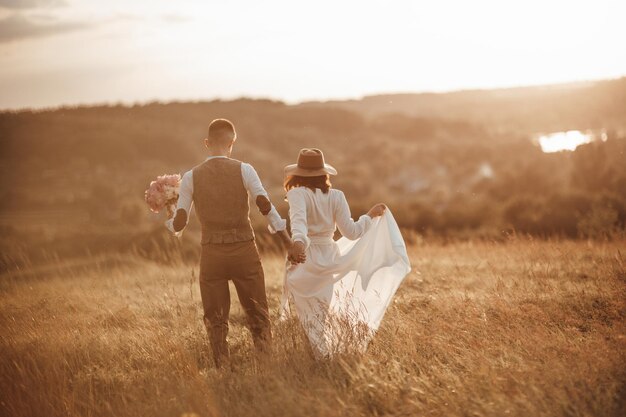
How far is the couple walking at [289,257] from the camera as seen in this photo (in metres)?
5.05

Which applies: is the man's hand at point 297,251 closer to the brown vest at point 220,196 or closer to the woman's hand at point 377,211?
the brown vest at point 220,196

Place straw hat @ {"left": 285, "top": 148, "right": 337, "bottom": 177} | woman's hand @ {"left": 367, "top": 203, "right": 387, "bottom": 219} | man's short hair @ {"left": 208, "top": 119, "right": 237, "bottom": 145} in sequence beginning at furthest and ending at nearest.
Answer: woman's hand @ {"left": 367, "top": 203, "right": 387, "bottom": 219} → man's short hair @ {"left": 208, "top": 119, "right": 237, "bottom": 145} → straw hat @ {"left": 285, "top": 148, "right": 337, "bottom": 177}

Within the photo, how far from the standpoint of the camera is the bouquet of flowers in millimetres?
5422

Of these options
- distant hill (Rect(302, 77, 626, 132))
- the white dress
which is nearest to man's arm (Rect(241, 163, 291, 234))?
the white dress

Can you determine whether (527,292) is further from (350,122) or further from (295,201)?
(350,122)

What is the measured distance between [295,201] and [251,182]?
0.46m

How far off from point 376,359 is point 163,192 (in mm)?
2457

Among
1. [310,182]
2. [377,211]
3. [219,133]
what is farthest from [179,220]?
[377,211]

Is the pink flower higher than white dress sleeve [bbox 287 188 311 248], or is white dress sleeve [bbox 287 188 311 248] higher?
the pink flower

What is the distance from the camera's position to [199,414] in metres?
4.41

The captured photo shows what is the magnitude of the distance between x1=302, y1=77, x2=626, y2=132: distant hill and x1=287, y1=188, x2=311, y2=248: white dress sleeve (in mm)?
79729

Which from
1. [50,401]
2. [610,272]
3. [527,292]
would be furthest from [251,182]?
[610,272]

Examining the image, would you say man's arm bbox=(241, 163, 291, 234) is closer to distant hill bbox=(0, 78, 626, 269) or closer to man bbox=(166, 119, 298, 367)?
man bbox=(166, 119, 298, 367)

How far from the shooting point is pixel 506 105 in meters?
114
